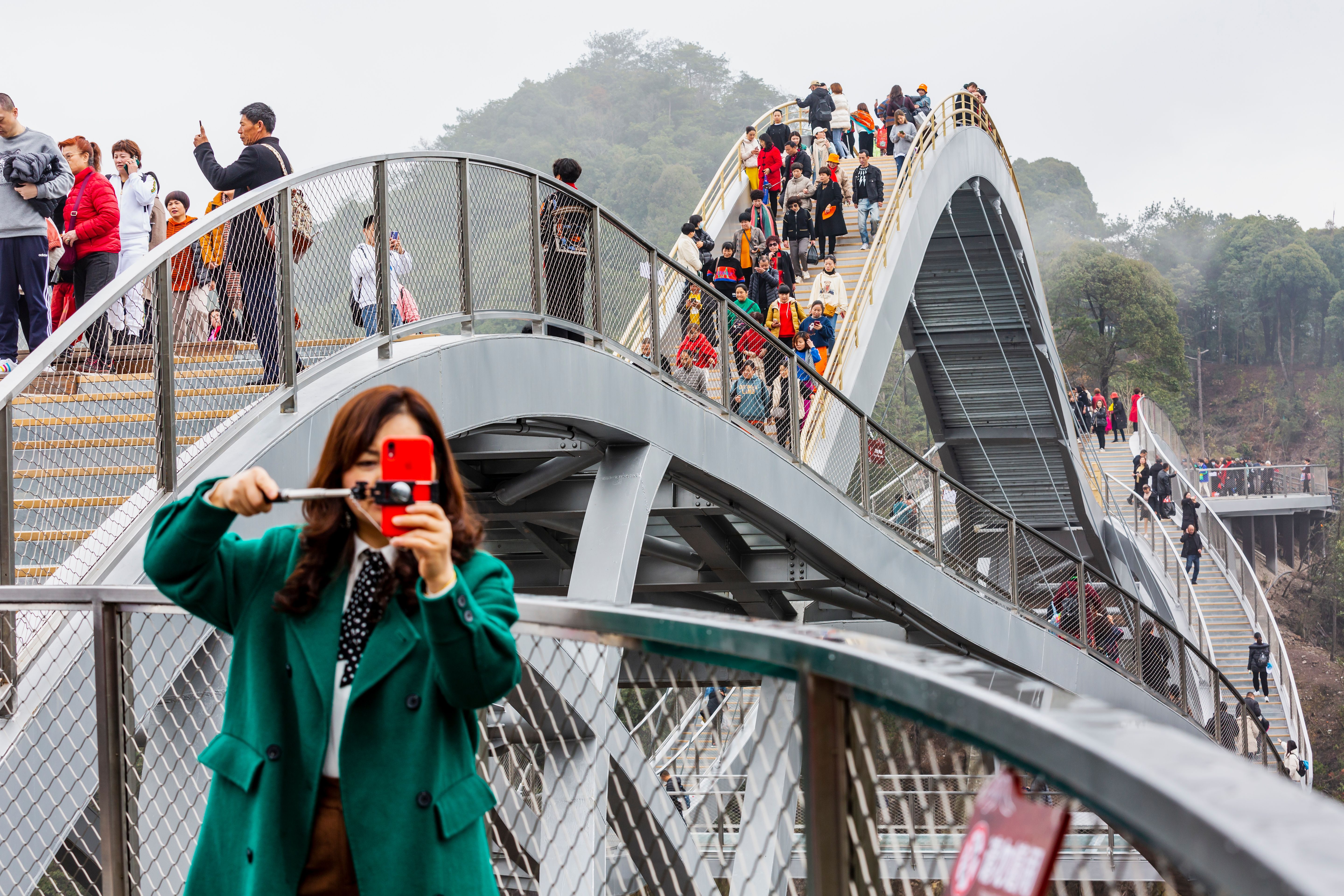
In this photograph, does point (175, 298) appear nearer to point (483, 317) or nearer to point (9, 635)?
point (9, 635)

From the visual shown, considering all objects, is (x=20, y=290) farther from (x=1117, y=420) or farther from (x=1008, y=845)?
(x=1117, y=420)

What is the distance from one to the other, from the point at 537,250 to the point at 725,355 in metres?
2.79

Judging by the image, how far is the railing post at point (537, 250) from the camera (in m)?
8.10

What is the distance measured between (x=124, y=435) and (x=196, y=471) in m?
0.37

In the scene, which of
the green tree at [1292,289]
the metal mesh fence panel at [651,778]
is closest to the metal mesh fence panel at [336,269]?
the metal mesh fence panel at [651,778]

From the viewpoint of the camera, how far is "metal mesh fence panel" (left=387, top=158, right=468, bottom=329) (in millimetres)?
6902

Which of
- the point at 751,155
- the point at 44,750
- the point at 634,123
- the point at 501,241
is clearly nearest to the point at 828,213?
the point at 751,155

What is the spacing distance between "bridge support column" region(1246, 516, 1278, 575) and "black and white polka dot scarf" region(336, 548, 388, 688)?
62.1 meters

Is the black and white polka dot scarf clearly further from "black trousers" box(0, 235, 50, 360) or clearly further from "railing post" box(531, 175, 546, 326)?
"railing post" box(531, 175, 546, 326)

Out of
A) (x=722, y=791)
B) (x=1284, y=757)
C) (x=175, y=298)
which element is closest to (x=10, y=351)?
(x=175, y=298)

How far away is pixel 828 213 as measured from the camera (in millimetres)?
18328

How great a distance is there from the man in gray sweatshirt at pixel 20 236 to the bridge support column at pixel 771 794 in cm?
643

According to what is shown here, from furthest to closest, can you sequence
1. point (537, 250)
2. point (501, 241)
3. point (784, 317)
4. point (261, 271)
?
point (784, 317), point (537, 250), point (501, 241), point (261, 271)

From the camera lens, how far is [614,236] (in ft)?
30.5
